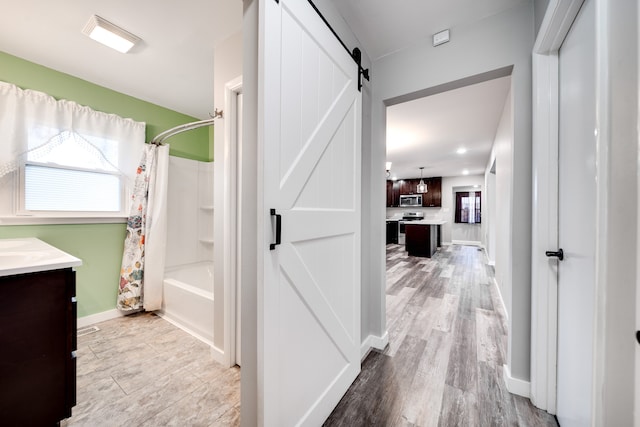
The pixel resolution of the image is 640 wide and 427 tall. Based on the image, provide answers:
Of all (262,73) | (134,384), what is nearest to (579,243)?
(262,73)

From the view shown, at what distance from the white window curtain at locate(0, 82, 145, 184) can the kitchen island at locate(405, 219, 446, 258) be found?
5.91m

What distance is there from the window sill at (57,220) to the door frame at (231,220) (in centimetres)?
171

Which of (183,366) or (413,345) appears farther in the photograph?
(413,345)

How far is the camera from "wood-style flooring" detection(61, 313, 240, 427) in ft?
4.19

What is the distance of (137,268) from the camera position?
2498 millimetres

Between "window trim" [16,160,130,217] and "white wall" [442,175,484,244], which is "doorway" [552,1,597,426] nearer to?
"window trim" [16,160,130,217]

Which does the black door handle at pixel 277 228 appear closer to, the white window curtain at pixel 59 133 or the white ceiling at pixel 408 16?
the white ceiling at pixel 408 16

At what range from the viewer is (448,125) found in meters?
3.58

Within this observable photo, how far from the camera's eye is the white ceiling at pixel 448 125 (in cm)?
269

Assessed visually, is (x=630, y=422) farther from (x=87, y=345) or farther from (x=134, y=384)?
(x=87, y=345)

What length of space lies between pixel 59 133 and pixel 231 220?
1.95m

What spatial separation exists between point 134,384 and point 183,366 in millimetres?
285

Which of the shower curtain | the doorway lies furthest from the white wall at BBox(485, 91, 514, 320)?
the shower curtain

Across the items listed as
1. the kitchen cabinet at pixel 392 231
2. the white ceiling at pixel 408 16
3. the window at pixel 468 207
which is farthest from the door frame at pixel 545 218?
the window at pixel 468 207
